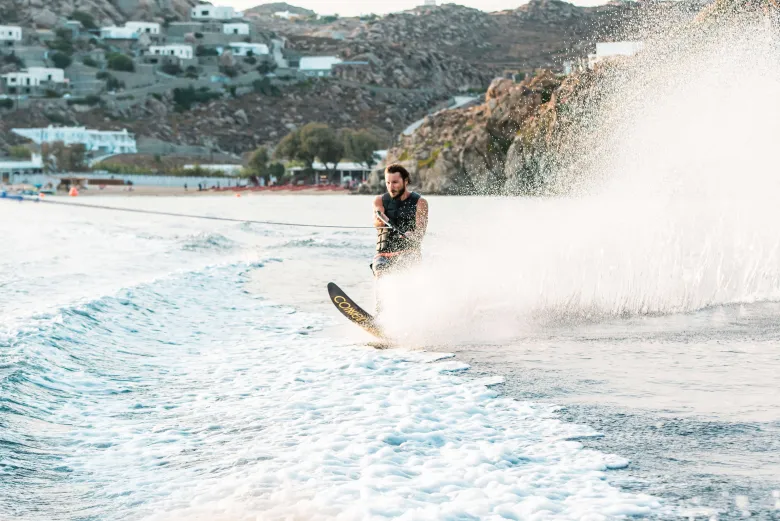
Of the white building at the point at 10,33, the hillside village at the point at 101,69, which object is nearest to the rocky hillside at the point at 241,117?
the hillside village at the point at 101,69

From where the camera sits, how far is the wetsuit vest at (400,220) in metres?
10.5

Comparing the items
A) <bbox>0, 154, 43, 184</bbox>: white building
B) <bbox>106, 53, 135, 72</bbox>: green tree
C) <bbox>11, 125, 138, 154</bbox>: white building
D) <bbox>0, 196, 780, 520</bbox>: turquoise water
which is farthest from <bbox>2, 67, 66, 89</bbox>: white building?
<bbox>0, 196, 780, 520</bbox>: turquoise water

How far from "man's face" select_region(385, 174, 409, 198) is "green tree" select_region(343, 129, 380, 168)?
11499 cm

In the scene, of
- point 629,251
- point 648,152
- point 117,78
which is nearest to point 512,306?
point 629,251

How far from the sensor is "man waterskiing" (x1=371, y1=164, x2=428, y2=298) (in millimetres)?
10469

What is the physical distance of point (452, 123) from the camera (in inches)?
4171

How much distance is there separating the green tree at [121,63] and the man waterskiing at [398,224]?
595 ft

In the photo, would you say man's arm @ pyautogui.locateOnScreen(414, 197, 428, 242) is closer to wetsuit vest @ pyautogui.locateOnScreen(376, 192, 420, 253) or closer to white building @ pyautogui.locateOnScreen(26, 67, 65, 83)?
wetsuit vest @ pyautogui.locateOnScreen(376, 192, 420, 253)

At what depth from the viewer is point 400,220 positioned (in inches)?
416

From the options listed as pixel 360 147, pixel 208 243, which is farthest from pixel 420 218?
pixel 360 147

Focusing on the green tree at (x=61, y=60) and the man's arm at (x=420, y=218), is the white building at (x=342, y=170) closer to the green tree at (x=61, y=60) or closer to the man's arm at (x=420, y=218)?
the green tree at (x=61, y=60)

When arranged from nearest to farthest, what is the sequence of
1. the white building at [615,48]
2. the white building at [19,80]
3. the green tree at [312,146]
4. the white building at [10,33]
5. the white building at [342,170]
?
1. the white building at [615,48]
2. the green tree at [312,146]
3. the white building at [342,170]
4. the white building at [19,80]
5. the white building at [10,33]

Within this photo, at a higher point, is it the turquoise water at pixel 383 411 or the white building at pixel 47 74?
the white building at pixel 47 74

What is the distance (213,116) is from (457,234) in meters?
142
